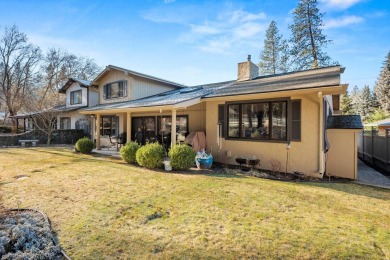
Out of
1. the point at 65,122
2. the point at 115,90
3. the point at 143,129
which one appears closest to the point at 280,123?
the point at 143,129

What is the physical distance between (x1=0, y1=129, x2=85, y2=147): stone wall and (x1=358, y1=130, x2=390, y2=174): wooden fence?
21.0 m

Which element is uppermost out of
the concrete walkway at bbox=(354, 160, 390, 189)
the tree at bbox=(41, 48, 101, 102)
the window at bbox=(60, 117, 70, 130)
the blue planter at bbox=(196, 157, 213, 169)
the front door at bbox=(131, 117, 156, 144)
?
the tree at bbox=(41, 48, 101, 102)

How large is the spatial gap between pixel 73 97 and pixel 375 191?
2320 cm

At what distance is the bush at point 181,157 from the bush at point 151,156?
56cm

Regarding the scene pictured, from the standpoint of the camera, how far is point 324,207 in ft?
15.3

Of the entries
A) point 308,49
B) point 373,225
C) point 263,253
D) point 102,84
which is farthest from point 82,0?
point 308,49

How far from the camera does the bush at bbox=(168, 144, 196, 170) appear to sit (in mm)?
8055

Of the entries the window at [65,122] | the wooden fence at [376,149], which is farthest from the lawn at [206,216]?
the window at [65,122]

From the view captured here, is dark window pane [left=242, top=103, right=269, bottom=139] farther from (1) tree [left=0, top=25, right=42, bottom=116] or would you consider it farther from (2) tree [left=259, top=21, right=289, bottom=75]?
(1) tree [left=0, top=25, right=42, bottom=116]

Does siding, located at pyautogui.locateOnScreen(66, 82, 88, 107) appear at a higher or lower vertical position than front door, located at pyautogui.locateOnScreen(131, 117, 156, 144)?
higher

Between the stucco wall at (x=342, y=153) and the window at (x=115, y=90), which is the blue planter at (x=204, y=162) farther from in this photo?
the window at (x=115, y=90)

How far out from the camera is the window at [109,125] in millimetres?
15750

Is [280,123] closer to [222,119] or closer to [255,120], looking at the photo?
[255,120]

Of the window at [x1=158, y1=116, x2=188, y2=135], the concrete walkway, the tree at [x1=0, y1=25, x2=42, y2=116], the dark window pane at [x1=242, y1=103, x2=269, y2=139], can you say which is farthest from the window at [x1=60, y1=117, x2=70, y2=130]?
the concrete walkway
